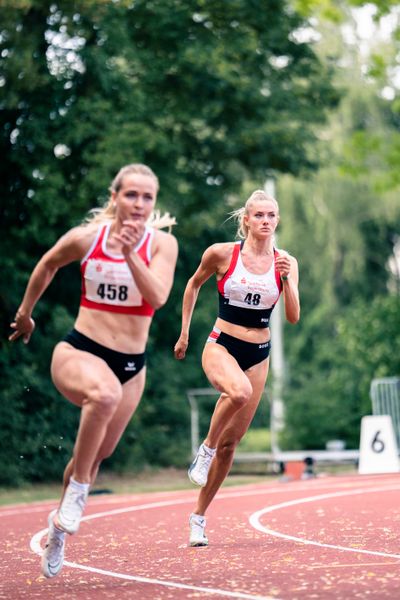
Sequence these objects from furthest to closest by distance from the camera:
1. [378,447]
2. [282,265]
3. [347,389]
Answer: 1. [347,389]
2. [378,447]
3. [282,265]

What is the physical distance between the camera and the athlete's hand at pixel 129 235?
693 centimetres

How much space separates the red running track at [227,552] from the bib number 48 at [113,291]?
1.84 meters

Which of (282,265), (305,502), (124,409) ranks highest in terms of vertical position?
(282,265)

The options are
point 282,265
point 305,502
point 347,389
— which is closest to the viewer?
point 282,265

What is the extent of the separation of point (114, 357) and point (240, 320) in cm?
229

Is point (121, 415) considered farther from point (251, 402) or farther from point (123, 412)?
point (251, 402)

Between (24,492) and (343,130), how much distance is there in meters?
19.0

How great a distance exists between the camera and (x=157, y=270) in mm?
7305

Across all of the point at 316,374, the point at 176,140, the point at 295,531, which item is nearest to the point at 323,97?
the point at 176,140

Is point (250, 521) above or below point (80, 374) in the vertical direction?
below

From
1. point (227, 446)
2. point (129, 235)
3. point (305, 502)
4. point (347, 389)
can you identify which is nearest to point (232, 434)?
point (227, 446)

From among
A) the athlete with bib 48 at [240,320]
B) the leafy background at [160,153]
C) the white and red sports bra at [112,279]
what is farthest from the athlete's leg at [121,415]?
the leafy background at [160,153]

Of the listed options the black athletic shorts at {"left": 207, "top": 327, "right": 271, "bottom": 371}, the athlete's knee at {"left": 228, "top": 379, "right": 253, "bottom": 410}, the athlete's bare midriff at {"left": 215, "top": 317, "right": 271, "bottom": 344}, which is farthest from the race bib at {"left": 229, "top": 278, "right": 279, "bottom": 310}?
the athlete's knee at {"left": 228, "top": 379, "right": 253, "bottom": 410}

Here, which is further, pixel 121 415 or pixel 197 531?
pixel 197 531
